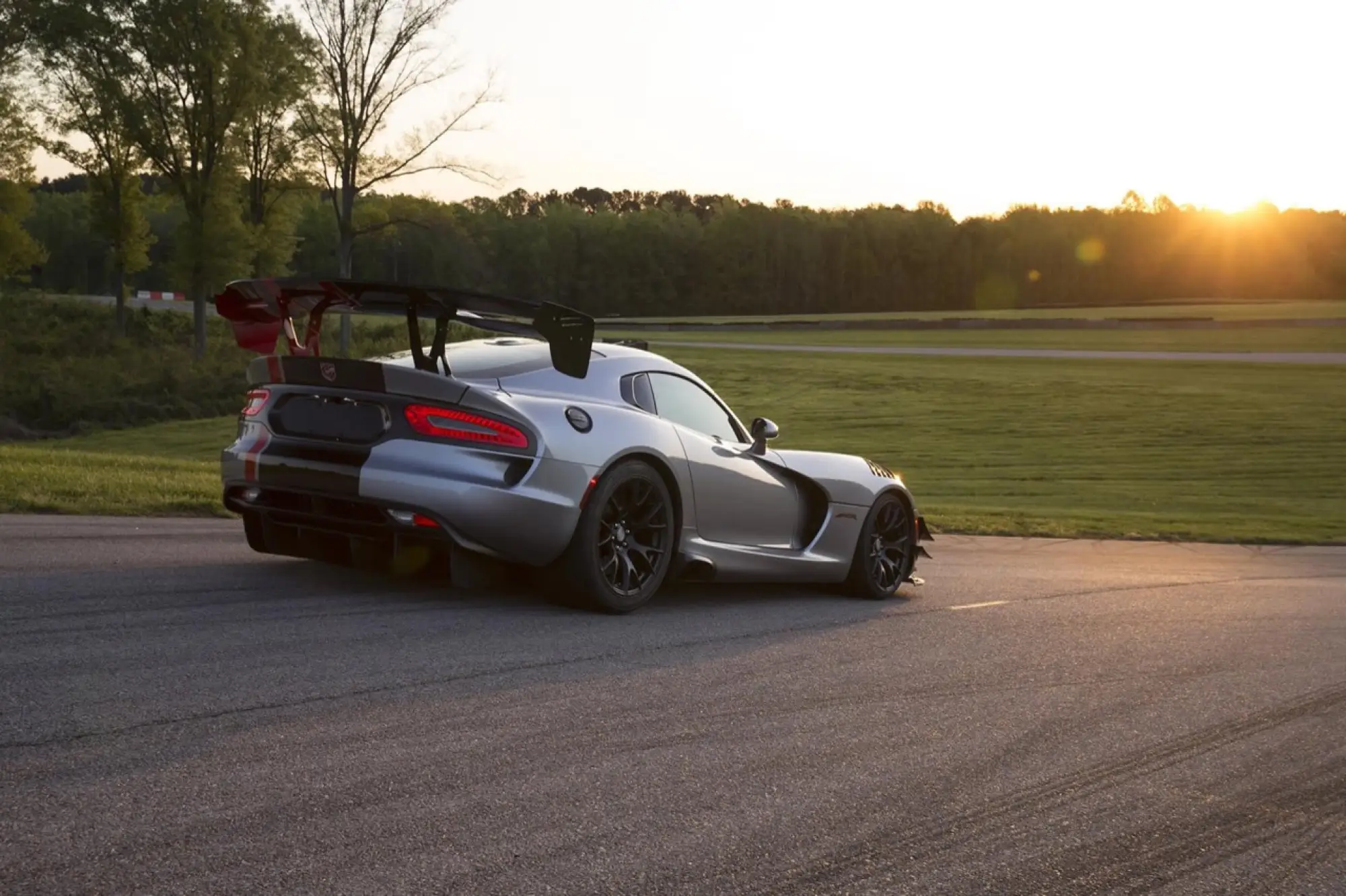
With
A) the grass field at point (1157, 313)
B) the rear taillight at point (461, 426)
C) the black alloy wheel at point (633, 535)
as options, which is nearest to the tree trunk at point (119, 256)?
the grass field at point (1157, 313)

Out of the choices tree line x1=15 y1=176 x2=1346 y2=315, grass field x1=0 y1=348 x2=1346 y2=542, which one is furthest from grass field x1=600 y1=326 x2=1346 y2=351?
tree line x1=15 y1=176 x2=1346 y2=315

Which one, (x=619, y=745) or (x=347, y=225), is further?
(x=347, y=225)

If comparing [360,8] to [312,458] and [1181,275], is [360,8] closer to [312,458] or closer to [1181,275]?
[312,458]

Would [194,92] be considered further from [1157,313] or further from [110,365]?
[1157,313]

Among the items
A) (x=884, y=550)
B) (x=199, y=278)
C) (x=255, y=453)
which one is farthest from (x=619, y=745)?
(x=199, y=278)

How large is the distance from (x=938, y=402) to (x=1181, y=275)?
7884 cm

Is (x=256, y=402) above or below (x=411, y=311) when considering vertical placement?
Answer: below

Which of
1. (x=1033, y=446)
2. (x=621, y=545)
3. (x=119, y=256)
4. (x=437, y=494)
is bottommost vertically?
(x=1033, y=446)

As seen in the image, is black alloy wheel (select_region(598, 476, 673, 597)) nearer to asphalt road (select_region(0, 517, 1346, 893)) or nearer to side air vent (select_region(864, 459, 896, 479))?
asphalt road (select_region(0, 517, 1346, 893))

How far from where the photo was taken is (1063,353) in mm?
51562

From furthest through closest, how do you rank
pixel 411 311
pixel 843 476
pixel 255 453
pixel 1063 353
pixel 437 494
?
pixel 1063 353
pixel 843 476
pixel 255 453
pixel 411 311
pixel 437 494

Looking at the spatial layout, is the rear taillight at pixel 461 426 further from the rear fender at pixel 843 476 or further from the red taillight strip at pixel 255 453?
the rear fender at pixel 843 476

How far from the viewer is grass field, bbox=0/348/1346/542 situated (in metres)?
15.9

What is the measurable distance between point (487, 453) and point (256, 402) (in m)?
1.39
